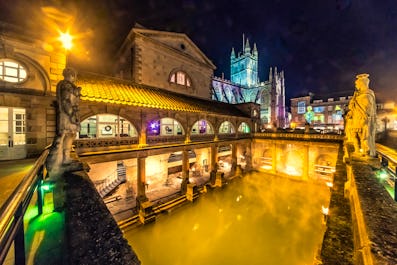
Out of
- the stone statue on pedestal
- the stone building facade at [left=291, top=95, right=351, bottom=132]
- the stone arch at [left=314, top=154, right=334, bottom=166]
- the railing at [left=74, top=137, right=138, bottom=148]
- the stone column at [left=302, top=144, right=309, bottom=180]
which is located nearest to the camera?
the stone statue on pedestal

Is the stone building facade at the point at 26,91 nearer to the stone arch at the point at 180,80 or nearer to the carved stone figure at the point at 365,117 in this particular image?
the stone arch at the point at 180,80

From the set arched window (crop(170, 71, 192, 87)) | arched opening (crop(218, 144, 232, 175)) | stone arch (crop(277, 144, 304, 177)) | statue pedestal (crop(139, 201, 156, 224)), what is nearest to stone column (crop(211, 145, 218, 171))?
arched opening (crop(218, 144, 232, 175))

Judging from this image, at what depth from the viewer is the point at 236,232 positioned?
1016 centimetres

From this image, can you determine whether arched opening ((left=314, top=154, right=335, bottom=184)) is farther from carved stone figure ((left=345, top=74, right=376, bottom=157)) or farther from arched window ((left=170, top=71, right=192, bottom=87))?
arched window ((left=170, top=71, right=192, bottom=87))

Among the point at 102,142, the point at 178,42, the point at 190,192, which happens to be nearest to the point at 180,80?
the point at 178,42

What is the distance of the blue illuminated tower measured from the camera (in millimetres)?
57938

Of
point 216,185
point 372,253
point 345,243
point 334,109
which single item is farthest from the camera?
point 334,109

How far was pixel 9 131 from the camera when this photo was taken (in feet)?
26.5

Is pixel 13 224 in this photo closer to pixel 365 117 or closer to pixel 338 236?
pixel 338 236

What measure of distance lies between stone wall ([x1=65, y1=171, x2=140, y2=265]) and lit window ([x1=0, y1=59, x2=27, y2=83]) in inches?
325

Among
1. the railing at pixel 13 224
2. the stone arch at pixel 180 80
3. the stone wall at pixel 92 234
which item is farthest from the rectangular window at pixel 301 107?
the railing at pixel 13 224

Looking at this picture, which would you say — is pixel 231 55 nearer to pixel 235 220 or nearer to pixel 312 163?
pixel 312 163

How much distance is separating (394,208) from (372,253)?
157 centimetres

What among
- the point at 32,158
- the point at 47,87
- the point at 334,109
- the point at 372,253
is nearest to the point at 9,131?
the point at 32,158
